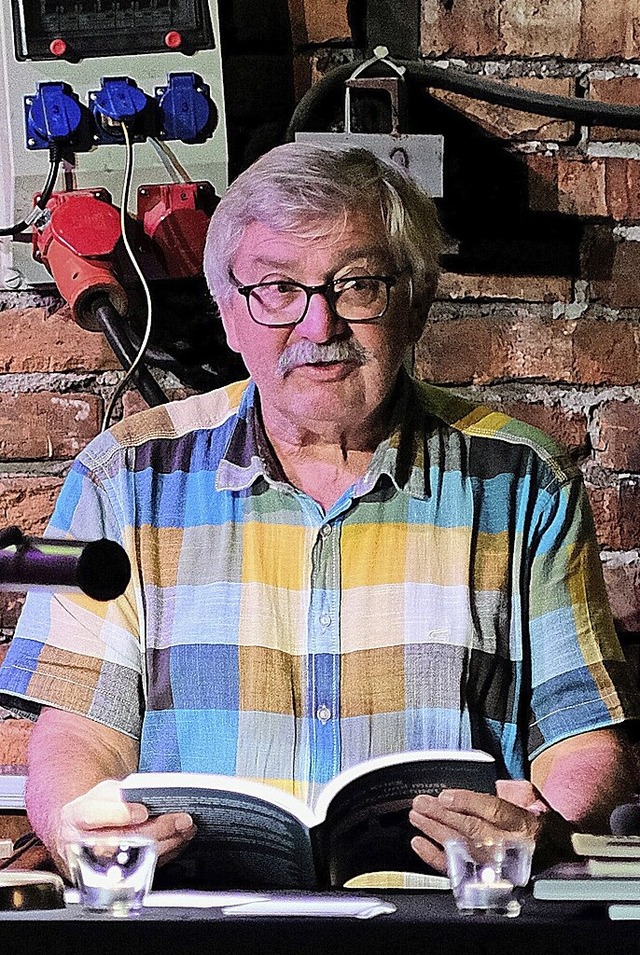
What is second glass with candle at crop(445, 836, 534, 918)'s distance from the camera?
A: 0.80 meters

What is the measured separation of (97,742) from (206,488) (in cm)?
24

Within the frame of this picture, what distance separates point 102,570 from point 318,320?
439mm

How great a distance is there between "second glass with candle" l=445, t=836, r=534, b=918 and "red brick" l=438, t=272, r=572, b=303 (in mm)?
489

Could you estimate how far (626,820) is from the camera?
41.9 inches

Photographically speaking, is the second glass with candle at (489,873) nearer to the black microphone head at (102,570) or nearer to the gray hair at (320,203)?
the black microphone head at (102,570)

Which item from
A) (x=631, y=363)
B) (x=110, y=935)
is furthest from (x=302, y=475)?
(x=110, y=935)

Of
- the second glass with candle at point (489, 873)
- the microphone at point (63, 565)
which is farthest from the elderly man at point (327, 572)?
the microphone at point (63, 565)

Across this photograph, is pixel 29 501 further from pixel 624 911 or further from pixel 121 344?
pixel 624 911

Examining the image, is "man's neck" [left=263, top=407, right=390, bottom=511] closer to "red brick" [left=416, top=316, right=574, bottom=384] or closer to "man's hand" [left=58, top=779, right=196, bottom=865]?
"red brick" [left=416, top=316, right=574, bottom=384]

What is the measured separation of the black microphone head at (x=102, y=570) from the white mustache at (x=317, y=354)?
0.41 m

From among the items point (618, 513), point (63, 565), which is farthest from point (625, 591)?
point (63, 565)

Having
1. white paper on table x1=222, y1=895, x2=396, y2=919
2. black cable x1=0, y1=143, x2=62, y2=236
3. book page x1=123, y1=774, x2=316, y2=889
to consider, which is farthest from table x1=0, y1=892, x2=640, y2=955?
black cable x1=0, y1=143, x2=62, y2=236

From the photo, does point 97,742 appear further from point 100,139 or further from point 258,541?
point 100,139

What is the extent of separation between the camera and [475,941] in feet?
2.38
